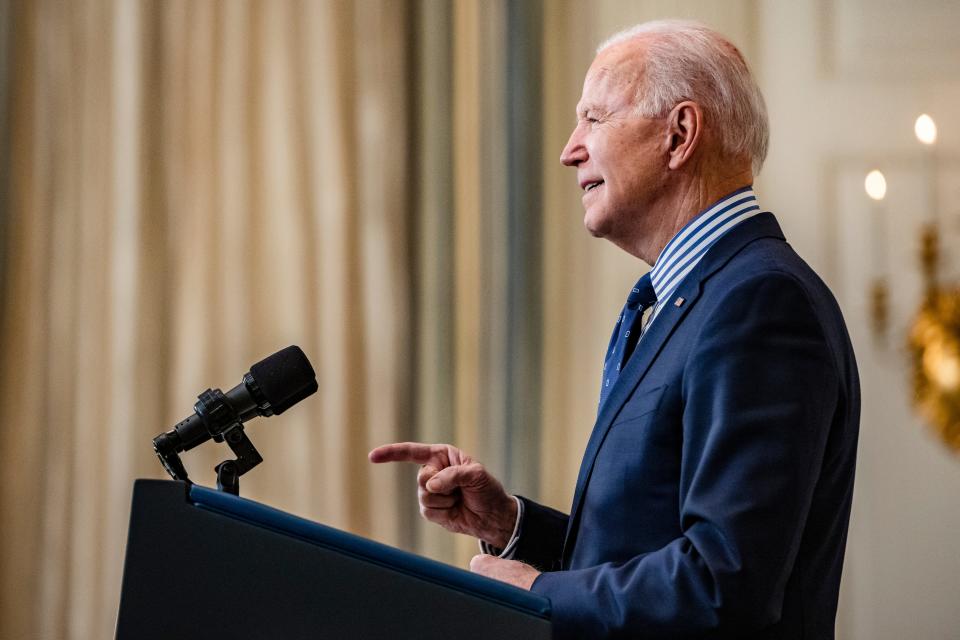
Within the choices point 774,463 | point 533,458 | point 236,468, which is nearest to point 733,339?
point 774,463

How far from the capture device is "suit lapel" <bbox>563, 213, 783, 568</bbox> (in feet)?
4.38

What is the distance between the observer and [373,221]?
2893 mm

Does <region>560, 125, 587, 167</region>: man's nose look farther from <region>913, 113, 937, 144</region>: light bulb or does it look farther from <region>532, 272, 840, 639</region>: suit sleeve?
<region>913, 113, 937, 144</region>: light bulb

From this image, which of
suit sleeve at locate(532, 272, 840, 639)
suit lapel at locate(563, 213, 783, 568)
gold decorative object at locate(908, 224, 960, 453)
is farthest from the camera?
gold decorative object at locate(908, 224, 960, 453)

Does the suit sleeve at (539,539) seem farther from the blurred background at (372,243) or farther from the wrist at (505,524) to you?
the blurred background at (372,243)

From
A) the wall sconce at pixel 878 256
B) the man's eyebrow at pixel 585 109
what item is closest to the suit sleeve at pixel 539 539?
the man's eyebrow at pixel 585 109

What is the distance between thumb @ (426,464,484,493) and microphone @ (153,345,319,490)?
351mm

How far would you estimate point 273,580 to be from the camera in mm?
907

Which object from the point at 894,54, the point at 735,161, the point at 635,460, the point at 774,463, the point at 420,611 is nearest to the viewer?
the point at 420,611

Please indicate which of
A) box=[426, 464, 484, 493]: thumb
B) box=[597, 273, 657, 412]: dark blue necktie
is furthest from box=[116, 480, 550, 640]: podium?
box=[597, 273, 657, 412]: dark blue necktie

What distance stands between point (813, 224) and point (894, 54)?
0.53 m

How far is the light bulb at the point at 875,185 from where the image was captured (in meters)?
2.73

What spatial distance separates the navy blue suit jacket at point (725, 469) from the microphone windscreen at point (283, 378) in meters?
0.38

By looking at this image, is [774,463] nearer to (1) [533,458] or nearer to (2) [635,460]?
(2) [635,460]
